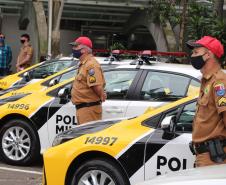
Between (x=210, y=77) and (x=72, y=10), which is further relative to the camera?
(x=72, y=10)

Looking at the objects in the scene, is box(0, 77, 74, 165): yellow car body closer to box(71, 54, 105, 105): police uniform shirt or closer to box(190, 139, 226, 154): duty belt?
box(71, 54, 105, 105): police uniform shirt

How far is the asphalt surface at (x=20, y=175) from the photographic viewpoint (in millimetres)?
7320

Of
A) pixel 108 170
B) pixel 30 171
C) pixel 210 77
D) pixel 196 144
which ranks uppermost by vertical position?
pixel 210 77

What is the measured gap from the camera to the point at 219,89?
4.68 metres

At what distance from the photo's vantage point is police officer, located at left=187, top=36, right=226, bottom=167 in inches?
185

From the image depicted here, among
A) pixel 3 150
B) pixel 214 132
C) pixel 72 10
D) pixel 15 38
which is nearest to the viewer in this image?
pixel 214 132

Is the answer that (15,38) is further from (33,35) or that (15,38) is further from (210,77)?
(210,77)

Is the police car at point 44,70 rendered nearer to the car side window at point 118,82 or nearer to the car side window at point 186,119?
the car side window at point 118,82

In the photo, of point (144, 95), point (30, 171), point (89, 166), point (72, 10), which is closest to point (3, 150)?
point (30, 171)

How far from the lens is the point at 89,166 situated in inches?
224

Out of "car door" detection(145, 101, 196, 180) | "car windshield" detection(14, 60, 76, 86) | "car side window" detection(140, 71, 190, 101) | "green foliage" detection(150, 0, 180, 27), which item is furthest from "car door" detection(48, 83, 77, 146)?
"green foliage" detection(150, 0, 180, 27)

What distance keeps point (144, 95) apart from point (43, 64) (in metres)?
4.78

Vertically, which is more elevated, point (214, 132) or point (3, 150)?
point (214, 132)

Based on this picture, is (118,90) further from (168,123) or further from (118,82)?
(168,123)
